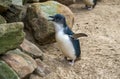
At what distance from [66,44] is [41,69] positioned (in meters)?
0.40

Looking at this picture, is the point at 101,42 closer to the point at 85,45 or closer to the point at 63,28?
the point at 85,45

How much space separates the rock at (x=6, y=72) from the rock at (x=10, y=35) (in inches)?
5.3

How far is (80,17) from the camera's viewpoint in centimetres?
543

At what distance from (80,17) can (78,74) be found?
2069 millimetres

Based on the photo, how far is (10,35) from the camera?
2.88 meters

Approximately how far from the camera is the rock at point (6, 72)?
274cm

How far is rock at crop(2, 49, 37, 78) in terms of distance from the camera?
2.93 m

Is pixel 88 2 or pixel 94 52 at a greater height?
pixel 94 52

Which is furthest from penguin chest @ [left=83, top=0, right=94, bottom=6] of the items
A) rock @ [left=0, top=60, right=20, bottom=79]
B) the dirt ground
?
rock @ [left=0, top=60, right=20, bottom=79]

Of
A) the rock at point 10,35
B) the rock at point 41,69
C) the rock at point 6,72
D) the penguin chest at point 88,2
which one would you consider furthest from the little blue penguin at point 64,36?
the penguin chest at point 88,2

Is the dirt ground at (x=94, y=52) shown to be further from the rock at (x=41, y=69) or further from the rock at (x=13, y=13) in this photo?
the rock at (x=13, y=13)

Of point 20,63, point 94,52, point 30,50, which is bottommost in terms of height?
point 94,52

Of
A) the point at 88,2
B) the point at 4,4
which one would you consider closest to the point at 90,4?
the point at 88,2

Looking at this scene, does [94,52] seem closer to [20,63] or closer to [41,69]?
[41,69]
